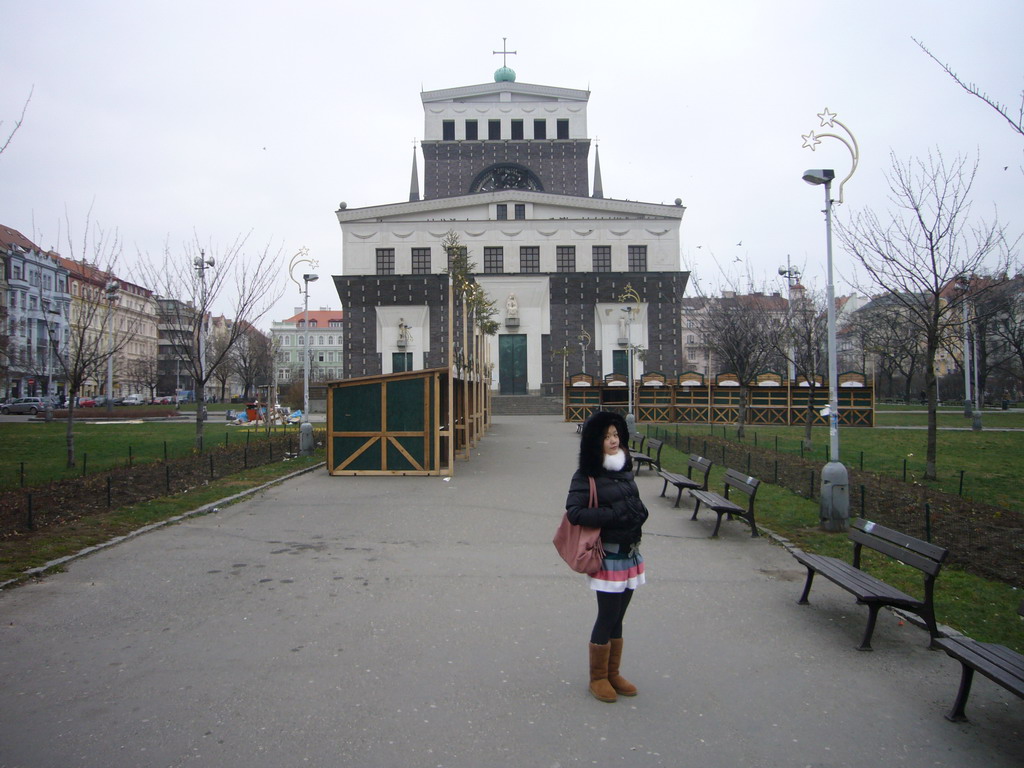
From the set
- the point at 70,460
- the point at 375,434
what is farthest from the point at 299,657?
the point at 70,460

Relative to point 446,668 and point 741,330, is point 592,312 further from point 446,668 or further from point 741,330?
point 446,668

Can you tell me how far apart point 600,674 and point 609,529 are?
954 millimetres

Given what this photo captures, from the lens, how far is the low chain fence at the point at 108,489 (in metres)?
10.6

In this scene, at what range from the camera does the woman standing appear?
461cm

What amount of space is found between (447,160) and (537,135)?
7.90 meters

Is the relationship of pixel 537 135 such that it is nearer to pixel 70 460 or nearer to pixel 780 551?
pixel 70 460

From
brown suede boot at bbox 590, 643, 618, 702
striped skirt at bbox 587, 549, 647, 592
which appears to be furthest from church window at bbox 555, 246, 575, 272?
brown suede boot at bbox 590, 643, 618, 702

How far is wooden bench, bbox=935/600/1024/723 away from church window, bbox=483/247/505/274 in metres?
51.9

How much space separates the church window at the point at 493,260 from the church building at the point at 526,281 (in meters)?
0.08

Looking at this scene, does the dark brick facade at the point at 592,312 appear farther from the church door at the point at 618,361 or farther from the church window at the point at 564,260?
the church window at the point at 564,260

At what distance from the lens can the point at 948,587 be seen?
23.8ft

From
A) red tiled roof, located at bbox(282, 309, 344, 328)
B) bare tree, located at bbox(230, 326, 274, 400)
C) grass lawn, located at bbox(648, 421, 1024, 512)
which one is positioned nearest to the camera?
grass lawn, located at bbox(648, 421, 1024, 512)

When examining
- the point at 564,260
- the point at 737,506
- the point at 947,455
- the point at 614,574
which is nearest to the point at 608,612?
the point at 614,574

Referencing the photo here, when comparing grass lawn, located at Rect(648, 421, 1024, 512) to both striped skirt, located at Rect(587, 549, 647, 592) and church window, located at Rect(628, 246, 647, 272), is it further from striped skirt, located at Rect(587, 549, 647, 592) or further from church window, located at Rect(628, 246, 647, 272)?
church window, located at Rect(628, 246, 647, 272)
